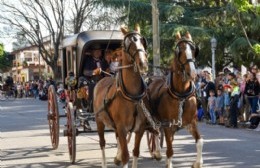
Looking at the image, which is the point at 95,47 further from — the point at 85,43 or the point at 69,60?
the point at 69,60

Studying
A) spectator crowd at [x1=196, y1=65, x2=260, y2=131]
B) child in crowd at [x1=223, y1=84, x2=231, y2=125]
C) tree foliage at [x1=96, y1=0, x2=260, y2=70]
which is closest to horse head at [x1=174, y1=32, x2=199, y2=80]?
spectator crowd at [x1=196, y1=65, x2=260, y2=131]

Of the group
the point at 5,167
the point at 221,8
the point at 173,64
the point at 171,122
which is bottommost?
the point at 5,167

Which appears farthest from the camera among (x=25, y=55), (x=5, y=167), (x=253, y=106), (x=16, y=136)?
(x=25, y=55)

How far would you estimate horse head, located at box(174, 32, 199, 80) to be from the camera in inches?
284

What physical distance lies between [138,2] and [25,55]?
8278 cm

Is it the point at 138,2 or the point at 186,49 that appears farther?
the point at 138,2

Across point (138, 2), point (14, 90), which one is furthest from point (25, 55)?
point (138, 2)

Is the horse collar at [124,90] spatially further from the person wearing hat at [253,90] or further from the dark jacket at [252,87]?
the dark jacket at [252,87]

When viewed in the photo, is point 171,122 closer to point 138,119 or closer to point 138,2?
point 138,119

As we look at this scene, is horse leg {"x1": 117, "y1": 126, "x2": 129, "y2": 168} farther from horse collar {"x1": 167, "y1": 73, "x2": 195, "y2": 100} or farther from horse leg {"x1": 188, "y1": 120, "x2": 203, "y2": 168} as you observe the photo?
horse leg {"x1": 188, "y1": 120, "x2": 203, "y2": 168}

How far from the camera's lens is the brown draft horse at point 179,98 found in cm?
738

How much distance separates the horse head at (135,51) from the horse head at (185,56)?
0.59 m

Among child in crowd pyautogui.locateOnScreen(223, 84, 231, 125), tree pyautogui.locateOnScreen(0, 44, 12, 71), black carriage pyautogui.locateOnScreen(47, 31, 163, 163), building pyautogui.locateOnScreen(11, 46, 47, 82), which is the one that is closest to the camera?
black carriage pyautogui.locateOnScreen(47, 31, 163, 163)

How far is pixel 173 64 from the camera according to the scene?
25.3 feet
